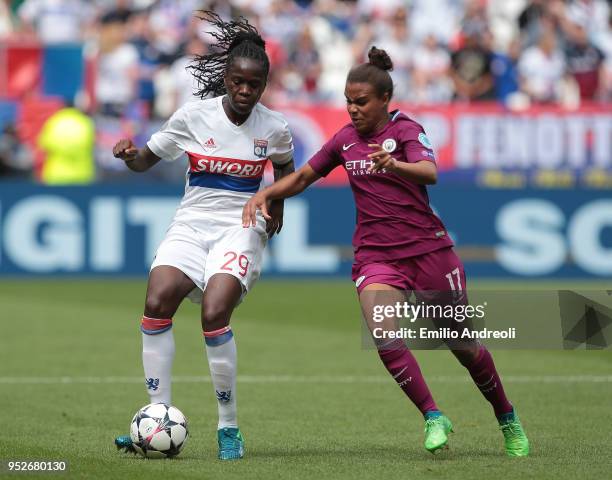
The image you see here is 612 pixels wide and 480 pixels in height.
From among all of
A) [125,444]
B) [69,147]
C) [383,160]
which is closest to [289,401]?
[125,444]

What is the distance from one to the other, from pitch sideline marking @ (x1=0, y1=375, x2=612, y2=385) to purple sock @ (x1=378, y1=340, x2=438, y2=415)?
366 cm

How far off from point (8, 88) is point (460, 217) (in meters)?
7.39

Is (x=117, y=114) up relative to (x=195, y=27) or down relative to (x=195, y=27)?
down

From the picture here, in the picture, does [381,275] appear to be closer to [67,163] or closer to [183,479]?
[183,479]

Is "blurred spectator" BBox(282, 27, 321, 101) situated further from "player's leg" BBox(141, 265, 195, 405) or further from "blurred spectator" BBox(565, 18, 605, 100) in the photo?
→ "player's leg" BBox(141, 265, 195, 405)

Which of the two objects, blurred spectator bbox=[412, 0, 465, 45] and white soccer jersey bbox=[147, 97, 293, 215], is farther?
blurred spectator bbox=[412, 0, 465, 45]

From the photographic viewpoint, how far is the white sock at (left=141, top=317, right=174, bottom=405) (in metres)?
7.50

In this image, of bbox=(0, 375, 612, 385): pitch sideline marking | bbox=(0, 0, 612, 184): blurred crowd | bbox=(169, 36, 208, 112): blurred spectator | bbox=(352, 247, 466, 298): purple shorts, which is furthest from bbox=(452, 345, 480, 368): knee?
bbox=(169, 36, 208, 112): blurred spectator

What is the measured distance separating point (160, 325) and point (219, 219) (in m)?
0.71

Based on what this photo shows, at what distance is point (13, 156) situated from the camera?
66.5ft

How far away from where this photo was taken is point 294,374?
11227 millimetres

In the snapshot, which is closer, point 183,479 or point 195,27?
point 183,479

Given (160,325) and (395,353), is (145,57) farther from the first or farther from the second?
(395,353)

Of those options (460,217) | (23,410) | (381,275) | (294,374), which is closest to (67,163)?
(460,217)
